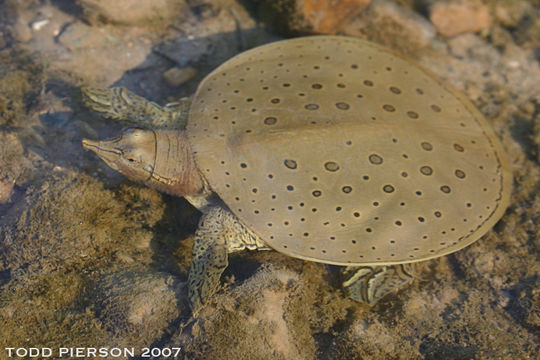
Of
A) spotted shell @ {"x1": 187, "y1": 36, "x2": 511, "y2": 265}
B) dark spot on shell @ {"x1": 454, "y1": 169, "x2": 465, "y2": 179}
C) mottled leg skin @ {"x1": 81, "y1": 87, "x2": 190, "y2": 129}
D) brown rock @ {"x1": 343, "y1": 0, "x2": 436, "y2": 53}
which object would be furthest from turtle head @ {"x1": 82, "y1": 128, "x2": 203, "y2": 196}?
brown rock @ {"x1": 343, "y1": 0, "x2": 436, "y2": 53}

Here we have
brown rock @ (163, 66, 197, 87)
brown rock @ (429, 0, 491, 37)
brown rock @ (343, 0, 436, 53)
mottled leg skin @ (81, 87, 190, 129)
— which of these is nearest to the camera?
mottled leg skin @ (81, 87, 190, 129)

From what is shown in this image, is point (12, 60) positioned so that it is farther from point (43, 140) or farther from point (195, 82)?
point (195, 82)

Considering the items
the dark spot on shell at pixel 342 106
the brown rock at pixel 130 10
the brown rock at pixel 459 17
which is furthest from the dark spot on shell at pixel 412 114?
the brown rock at pixel 130 10

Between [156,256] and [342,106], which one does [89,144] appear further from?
[342,106]

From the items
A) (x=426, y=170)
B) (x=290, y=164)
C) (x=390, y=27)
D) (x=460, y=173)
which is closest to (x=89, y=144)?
(x=290, y=164)

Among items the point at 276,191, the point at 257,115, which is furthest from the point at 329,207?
the point at 257,115

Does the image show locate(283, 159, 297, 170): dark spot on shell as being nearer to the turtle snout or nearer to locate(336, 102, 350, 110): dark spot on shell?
locate(336, 102, 350, 110): dark spot on shell

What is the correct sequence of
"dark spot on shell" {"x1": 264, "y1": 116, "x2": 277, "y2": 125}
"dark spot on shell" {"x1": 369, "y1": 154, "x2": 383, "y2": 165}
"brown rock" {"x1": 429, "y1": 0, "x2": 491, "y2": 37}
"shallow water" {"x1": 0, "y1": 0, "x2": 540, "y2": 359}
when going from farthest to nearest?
"brown rock" {"x1": 429, "y1": 0, "x2": 491, "y2": 37} → "dark spot on shell" {"x1": 264, "y1": 116, "x2": 277, "y2": 125} → "dark spot on shell" {"x1": 369, "y1": 154, "x2": 383, "y2": 165} → "shallow water" {"x1": 0, "y1": 0, "x2": 540, "y2": 359}

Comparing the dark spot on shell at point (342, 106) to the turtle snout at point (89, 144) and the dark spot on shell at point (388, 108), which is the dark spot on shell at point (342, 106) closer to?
the dark spot on shell at point (388, 108)
